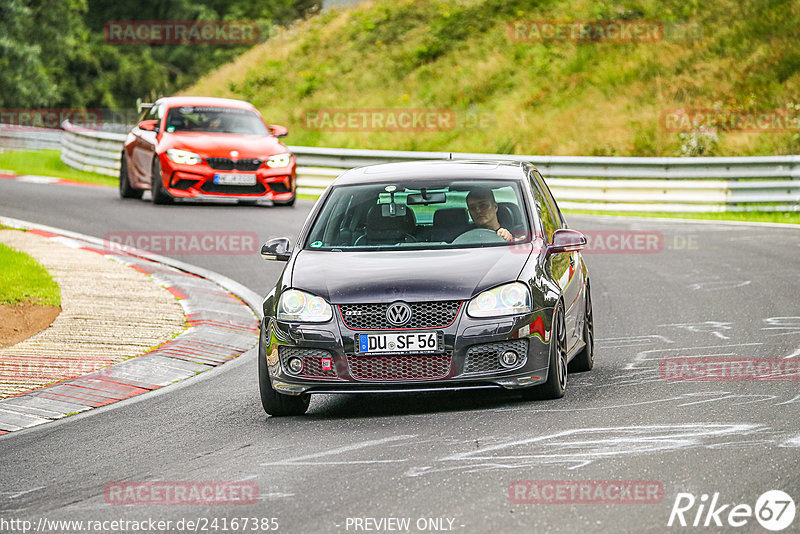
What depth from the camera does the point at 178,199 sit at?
22.5 metres

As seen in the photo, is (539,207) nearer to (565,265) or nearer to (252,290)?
(565,265)

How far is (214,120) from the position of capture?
851 inches

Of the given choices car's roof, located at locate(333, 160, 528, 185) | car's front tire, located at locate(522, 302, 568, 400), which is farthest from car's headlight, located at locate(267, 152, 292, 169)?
car's front tire, located at locate(522, 302, 568, 400)

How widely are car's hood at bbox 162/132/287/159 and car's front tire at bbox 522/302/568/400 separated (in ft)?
41.6

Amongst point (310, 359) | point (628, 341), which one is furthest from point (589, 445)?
point (628, 341)

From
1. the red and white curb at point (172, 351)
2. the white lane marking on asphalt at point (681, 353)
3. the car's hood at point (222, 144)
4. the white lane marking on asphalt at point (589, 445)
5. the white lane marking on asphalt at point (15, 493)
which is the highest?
the car's hood at point (222, 144)

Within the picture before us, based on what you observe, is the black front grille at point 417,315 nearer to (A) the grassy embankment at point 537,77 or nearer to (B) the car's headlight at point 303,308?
(B) the car's headlight at point 303,308

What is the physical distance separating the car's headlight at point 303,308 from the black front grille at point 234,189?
1246 cm

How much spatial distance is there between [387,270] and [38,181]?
19026 mm

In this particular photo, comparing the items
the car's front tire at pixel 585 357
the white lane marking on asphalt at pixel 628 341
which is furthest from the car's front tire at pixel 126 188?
the car's front tire at pixel 585 357

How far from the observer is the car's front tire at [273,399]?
803 cm

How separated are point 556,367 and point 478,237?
1.10 metres

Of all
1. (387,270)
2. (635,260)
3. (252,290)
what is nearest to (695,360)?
(387,270)

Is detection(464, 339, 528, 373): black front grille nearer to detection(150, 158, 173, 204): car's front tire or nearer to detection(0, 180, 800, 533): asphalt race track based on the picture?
detection(0, 180, 800, 533): asphalt race track
